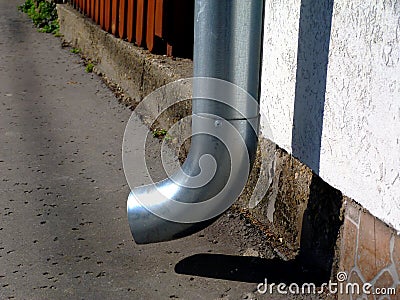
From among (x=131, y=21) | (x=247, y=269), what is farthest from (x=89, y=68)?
(x=247, y=269)

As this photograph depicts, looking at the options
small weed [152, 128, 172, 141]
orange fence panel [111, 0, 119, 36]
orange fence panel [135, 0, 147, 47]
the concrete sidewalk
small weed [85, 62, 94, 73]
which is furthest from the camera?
small weed [85, 62, 94, 73]

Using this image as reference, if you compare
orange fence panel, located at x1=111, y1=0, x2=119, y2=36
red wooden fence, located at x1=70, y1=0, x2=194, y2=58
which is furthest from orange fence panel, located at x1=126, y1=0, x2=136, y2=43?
orange fence panel, located at x1=111, y1=0, x2=119, y2=36

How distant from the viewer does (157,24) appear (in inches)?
208

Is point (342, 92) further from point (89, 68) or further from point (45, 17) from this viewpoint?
point (45, 17)

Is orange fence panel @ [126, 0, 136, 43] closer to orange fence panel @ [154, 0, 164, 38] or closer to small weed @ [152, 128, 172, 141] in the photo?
orange fence panel @ [154, 0, 164, 38]

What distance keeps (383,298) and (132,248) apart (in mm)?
1349

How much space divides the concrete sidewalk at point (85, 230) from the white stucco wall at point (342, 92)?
2.05 feet

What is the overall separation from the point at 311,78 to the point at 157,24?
95.6 inches

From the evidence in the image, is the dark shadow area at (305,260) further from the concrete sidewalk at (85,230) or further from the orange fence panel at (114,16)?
the orange fence panel at (114,16)

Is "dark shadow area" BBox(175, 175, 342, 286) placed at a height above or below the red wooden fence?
below

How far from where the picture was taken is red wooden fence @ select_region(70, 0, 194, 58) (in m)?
5.14

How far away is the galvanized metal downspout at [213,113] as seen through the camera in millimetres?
3061

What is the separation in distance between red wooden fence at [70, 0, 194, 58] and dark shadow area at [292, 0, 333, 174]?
2115mm

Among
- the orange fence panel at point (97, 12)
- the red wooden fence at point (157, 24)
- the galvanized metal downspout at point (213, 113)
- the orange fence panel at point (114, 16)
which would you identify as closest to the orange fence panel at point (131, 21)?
the red wooden fence at point (157, 24)
